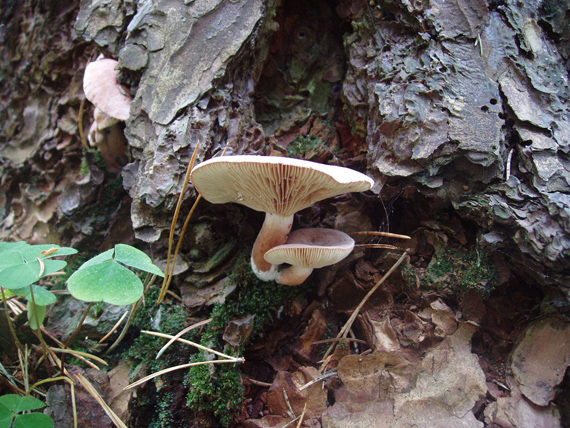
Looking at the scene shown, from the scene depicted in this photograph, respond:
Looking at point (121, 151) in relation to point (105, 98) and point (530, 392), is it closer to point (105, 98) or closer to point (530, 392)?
point (105, 98)

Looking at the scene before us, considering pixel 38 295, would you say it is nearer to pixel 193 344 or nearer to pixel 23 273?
pixel 23 273

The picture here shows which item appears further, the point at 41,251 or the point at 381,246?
the point at 381,246

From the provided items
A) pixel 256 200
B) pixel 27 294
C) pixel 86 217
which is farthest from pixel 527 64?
pixel 86 217

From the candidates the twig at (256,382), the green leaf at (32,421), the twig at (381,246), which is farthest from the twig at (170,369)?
the twig at (381,246)

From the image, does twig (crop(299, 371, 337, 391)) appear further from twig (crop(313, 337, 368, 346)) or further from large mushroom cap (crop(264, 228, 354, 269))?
large mushroom cap (crop(264, 228, 354, 269))

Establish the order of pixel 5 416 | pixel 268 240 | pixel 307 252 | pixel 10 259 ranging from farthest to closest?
pixel 268 240 < pixel 307 252 < pixel 10 259 < pixel 5 416

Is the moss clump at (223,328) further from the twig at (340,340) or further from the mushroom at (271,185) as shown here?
the twig at (340,340)

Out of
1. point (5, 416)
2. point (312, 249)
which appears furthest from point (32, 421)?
point (312, 249)
